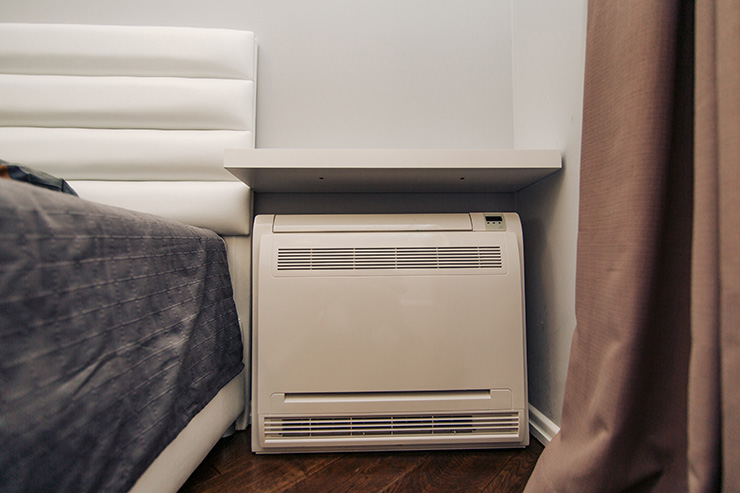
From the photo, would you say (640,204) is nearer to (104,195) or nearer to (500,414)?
(500,414)

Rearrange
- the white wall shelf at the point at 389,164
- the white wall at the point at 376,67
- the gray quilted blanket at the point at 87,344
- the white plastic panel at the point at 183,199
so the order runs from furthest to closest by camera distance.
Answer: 1. the white wall at the point at 376,67
2. the white plastic panel at the point at 183,199
3. the white wall shelf at the point at 389,164
4. the gray quilted blanket at the point at 87,344

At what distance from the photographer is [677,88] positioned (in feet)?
1.63

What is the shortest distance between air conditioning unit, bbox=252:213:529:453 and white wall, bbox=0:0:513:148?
537 mm

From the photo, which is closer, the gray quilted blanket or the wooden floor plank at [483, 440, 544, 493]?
the gray quilted blanket

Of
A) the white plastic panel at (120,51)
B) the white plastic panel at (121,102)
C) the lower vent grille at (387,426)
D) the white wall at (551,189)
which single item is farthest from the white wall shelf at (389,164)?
the lower vent grille at (387,426)

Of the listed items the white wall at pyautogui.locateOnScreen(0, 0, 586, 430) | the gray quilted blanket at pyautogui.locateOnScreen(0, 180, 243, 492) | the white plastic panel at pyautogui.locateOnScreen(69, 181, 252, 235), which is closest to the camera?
the gray quilted blanket at pyautogui.locateOnScreen(0, 180, 243, 492)

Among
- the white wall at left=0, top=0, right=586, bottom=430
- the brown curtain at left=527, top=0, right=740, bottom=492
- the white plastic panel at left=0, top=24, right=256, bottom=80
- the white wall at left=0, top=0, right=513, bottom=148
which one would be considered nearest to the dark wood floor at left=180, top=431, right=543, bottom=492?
the brown curtain at left=527, top=0, right=740, bottom=492

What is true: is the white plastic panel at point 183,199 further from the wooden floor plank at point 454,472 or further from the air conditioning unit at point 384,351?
the wooden floor plank at point 454,472

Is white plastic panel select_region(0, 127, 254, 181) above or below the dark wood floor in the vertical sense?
above

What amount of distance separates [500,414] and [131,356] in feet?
2.62

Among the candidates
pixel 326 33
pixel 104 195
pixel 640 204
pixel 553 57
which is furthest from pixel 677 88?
pixel 104 195

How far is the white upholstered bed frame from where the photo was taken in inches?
39.6

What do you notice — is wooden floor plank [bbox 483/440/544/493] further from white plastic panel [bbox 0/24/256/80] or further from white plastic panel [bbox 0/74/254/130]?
white plastic panel [bbox 0/24/256/80]

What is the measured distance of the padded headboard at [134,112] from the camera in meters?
1.01
